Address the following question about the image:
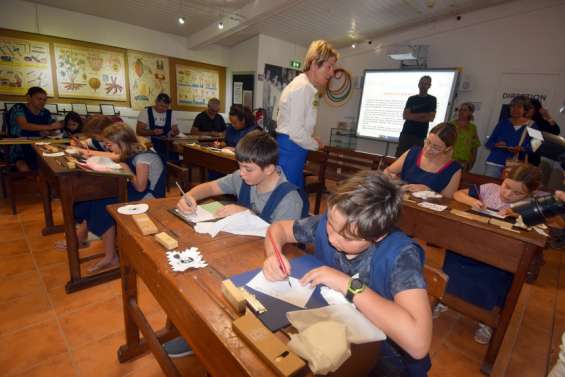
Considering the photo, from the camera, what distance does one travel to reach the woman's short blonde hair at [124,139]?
7.06ft

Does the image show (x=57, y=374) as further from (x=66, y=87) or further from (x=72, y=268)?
(x=66, y=87)

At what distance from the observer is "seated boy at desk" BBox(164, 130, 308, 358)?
142 cm

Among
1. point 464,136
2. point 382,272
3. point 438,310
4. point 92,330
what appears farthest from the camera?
point 464,136

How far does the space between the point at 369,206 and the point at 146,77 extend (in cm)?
595

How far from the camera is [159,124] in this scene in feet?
15.1

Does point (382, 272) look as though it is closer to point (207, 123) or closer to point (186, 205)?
point (186, 205)

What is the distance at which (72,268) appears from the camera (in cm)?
205

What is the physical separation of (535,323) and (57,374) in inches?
120

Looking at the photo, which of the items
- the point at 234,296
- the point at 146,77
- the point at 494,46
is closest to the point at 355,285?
the point at 234,296

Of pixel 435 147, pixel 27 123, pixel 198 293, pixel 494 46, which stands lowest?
pixel 198 293

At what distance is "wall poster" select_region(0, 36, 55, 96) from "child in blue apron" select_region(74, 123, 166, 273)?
356 centimetres

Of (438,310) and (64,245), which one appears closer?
(438,310)

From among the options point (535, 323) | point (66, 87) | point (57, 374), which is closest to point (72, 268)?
point (57, 374)

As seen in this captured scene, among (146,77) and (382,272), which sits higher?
(146,77)
